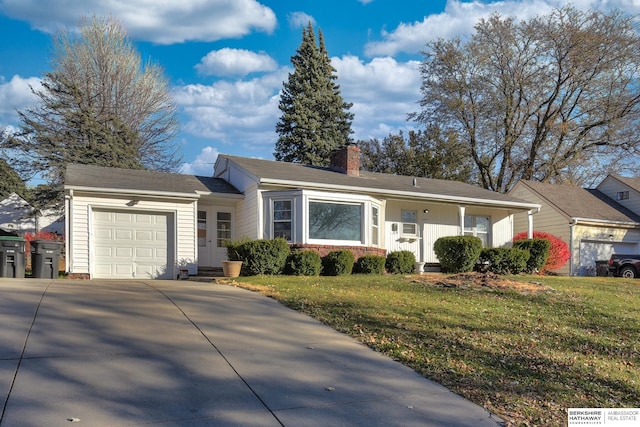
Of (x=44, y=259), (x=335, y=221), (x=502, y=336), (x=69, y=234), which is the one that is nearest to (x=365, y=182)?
(x=335, y=221)

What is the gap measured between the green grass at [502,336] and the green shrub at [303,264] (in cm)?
201

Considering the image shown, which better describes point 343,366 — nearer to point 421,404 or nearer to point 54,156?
point 421,404

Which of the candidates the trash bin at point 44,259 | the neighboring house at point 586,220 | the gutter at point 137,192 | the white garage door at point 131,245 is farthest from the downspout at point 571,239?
the trash bin at point 44,259

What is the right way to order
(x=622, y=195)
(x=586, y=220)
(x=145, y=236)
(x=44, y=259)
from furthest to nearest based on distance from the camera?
(x=622, y=195) → (x=586, y=220) → (x=145, y=236) → (x=44, y=259)

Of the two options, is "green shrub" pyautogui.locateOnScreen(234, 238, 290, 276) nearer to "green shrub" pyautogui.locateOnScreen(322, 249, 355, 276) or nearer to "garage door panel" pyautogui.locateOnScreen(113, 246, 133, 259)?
"green shrub" pyautogui.locateOnScreen(322, 249, 355, 276)

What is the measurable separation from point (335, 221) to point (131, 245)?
623 centimetres

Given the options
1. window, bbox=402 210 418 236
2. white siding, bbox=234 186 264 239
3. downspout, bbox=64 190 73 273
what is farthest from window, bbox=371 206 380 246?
downspout, bbox=64 190 73 273

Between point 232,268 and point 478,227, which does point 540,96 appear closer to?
point 478,227

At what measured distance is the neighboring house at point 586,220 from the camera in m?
23.4

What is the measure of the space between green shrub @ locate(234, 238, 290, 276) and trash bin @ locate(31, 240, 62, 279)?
4.76 meters

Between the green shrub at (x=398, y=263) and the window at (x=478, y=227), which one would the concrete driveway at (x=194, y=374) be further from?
the window at (x=478, y=227)

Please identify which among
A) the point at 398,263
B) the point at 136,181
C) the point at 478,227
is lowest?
the point at 398,263

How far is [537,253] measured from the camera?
59.8 ft

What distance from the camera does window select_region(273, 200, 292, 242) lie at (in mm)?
15719
